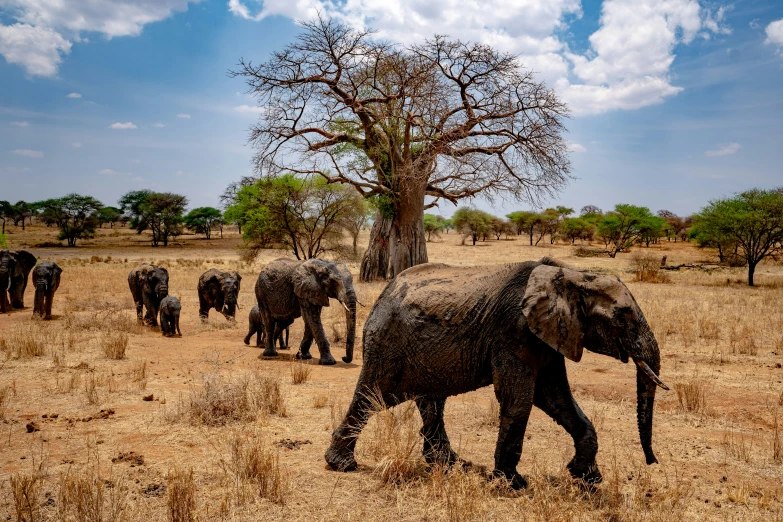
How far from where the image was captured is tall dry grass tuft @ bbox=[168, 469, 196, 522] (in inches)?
154

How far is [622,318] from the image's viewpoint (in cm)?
416

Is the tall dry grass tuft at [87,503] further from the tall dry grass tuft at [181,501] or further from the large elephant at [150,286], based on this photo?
Result: the large elephant at [150,286]

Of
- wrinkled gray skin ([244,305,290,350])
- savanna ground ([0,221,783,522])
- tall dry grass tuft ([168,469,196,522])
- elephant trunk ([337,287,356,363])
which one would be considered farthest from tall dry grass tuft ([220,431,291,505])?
wrinkled gray skin ([244,305,290,350])

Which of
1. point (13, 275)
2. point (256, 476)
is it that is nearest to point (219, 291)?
point (13, 275)

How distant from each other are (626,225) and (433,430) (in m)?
51.0

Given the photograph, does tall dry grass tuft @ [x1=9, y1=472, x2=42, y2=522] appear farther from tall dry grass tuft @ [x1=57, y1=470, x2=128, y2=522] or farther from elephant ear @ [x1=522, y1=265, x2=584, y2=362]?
elephant ear @ [x1=522, y1=265, x2=584, y2=362]

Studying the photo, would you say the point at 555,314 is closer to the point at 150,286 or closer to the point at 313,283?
the point at 313,283

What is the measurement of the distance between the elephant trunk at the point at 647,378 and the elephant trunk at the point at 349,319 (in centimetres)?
572

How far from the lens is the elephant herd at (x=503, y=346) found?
13.8ft

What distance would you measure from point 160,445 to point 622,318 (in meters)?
4.54

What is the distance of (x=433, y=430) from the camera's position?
5352 mm

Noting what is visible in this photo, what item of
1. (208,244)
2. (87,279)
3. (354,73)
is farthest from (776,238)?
(208,244)

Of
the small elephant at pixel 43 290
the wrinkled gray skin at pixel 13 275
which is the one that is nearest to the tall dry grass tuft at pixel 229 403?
the small elephant at pixel 43 290

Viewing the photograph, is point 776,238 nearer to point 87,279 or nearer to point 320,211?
point 320,211
